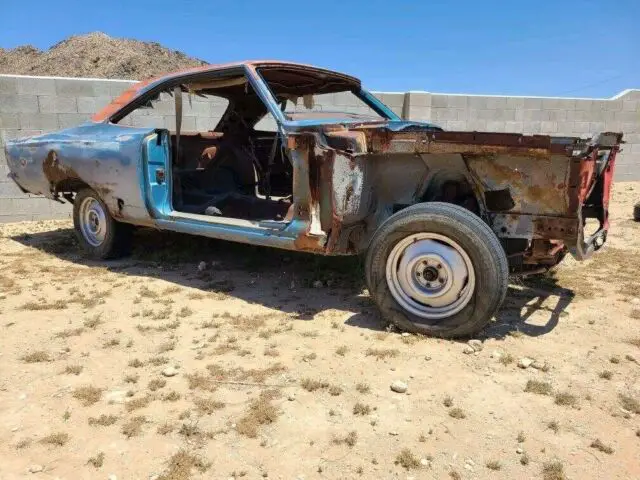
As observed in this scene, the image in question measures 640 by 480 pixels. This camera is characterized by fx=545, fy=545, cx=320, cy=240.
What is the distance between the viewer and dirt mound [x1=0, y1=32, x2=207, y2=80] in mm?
20656

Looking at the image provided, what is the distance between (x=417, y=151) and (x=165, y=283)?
8.11ft

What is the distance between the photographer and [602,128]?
1140 cm

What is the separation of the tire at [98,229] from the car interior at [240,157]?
2.13ft

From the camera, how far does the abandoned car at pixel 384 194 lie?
126 inches

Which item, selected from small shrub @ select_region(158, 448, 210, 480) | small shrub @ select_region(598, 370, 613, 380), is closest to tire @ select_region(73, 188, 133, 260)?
small shrub @ select_region(158, 448, 210, 480)

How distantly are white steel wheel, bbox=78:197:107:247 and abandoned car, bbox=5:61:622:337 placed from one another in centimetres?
2

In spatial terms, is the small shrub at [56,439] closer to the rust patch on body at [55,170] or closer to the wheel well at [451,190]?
the wheel well at [451,190]

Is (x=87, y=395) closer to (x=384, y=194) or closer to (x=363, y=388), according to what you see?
(x=363, y=388)

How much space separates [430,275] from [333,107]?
5.46 m

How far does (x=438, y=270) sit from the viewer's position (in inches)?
132

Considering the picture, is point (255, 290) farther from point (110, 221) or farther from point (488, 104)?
point (488, 104)

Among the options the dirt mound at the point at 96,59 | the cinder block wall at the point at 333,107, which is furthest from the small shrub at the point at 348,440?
the dirt mound at the point at 96,59

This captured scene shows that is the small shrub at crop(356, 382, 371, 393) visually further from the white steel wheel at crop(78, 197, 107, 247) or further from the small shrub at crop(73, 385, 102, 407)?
the white steel wheel at crop(78, 197, 107, 247)

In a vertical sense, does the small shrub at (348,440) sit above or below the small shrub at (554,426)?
below
